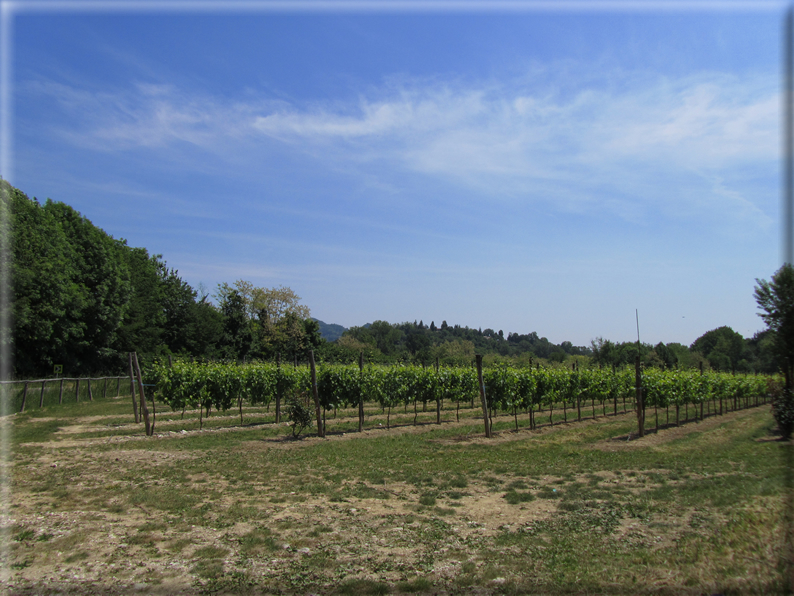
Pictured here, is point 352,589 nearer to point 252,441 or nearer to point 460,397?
point 252,441

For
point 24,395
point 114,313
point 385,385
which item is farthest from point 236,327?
point 385,385

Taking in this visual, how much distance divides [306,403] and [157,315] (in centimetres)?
3819

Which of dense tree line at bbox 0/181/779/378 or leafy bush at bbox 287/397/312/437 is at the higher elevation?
dense tree line at bbox 0/181/779/378

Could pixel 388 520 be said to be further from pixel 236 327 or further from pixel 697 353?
pixel 697 353

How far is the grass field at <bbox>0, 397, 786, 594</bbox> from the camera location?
4727mm

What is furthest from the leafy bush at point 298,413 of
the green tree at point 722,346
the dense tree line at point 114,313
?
the green tree at point 722,346

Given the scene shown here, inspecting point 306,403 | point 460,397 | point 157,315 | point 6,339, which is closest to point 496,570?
point 306,403

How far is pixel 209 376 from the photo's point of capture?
17.8m

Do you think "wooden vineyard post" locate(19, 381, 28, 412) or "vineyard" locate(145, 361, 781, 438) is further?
"wooden vineyard post" locate(19, 381, 28, 412)

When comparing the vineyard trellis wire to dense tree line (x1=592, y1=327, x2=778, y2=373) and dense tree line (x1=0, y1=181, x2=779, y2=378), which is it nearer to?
dense tree line (x1=0, y1=181, x2=779, y2=378)

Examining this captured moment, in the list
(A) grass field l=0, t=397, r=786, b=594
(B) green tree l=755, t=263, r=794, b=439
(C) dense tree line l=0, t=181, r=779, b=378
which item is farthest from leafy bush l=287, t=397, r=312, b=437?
(B) green tree l=755, t=263, r=794, b=439

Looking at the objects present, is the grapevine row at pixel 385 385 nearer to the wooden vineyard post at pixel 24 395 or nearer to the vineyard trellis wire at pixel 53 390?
the wooden vineyard post at pixel 24 395

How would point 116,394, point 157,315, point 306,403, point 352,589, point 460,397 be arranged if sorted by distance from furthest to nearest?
point 157,315, point 116,394, point 460,397, point 306,403, point 352,589

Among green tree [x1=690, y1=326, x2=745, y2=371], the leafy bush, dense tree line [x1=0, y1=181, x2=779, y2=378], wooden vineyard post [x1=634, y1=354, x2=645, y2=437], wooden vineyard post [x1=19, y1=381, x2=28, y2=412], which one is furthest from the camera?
green tree [x1=690, y1=326, x2=745, y2=371]
